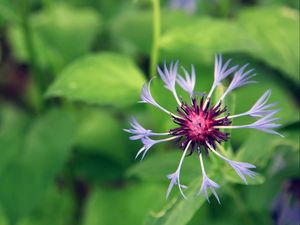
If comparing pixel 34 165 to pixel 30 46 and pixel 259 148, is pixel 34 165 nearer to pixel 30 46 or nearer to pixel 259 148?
pixel 30 46

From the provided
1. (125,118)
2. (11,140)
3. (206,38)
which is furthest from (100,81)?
(125,118)

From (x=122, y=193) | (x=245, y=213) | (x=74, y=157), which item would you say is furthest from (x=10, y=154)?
(x=245, y=213)

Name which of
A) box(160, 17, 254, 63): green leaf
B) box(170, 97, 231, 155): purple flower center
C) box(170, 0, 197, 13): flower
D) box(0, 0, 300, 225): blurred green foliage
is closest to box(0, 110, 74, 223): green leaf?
box(0, 0, 300, 225): blurred green foliage

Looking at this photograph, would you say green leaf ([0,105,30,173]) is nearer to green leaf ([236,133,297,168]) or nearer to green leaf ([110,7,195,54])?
green leaf ([110,7,195,54])

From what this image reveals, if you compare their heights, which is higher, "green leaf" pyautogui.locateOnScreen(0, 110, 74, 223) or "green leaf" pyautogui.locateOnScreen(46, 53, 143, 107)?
"green leaf" pyautogui.locateOnScreen(46, 53, 143, 107)

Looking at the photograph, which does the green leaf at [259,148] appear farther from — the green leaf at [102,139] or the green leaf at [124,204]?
the green leaf at [102,139]

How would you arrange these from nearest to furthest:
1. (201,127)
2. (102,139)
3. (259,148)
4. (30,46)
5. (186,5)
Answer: (201,127) < (259,148) < (30,46) < (102,139) < (186,5)

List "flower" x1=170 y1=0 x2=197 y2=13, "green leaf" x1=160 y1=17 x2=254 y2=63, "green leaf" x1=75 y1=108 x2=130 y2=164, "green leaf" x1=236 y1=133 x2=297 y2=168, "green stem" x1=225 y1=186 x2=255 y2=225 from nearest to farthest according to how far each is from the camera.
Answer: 1. "green leaf" x1=236 y1=133 x2=297 y2=168
2. "green stem" x1=225 y1=186 x2=255 y2=225
3. "green leaf" x1=160 y1=17 x2=254 y2=63
4. "green leaf" x1=75 y1=108 x2=130 y2=164
5. "flower" x1=170 y1=0 x2=197 y2=13
